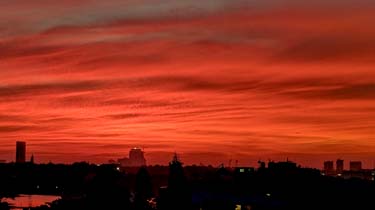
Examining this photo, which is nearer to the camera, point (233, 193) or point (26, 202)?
point (233, 193)

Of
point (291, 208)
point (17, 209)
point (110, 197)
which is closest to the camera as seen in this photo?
point (110, 197)

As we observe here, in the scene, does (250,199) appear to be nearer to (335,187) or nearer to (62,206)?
(335,187)

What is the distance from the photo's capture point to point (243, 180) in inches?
3684

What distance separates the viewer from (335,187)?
254ft

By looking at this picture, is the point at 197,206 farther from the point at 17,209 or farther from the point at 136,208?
the point at 17,209

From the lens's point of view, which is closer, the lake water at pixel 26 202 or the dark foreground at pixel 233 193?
the dark foreground at pixel 233 193

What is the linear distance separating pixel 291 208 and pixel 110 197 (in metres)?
17.3

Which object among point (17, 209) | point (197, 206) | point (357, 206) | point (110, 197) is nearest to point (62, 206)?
point (197, 206)

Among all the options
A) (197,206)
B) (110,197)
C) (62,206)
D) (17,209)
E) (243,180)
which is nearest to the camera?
(110,197)

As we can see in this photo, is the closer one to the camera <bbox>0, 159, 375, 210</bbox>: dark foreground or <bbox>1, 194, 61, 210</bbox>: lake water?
<bbox>0, 159, 375, 210</bbox>: dark foreground

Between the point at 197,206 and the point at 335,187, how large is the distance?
546 inches

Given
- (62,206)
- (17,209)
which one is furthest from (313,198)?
(17,209)

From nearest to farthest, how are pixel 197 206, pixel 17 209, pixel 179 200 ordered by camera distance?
pixel 179 200 < pixel 197 206 < pixel 17 209

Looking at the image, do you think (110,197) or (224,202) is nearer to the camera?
(110,197)
